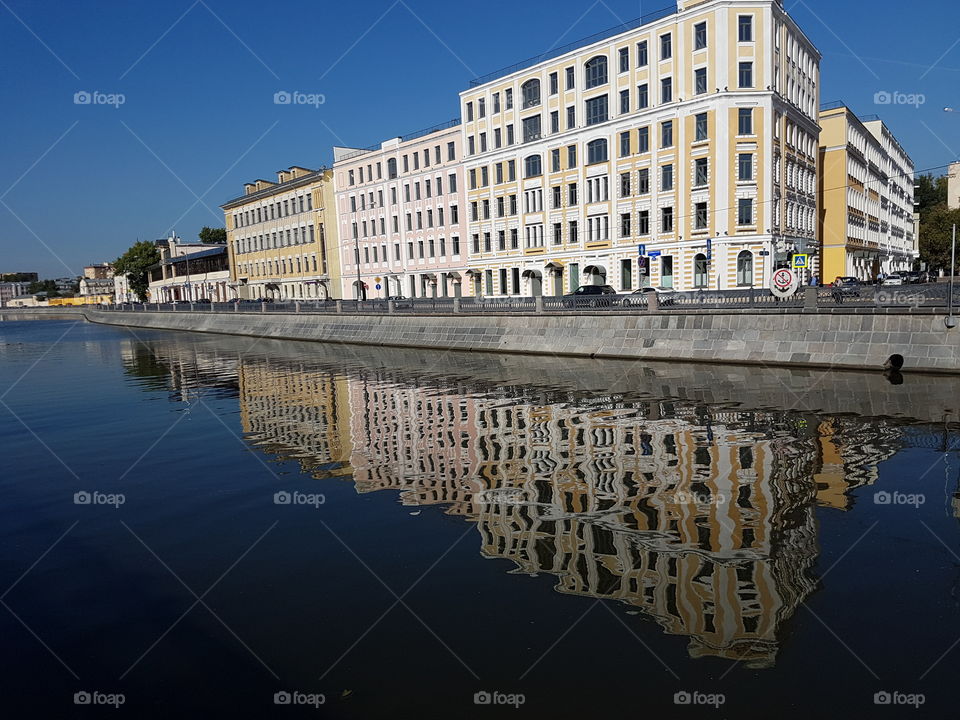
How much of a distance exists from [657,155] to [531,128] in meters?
13.6

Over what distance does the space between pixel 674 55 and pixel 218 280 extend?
8200 centimetres

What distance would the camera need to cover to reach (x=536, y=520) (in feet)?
37.8

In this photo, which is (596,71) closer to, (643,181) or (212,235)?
(643,181)

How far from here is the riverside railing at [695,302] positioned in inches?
1024

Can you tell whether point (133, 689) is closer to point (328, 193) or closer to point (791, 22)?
point (791, 22)

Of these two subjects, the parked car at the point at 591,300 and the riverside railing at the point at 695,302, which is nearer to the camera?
the riverside railing at the point at 695,302

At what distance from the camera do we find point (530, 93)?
195 ft
